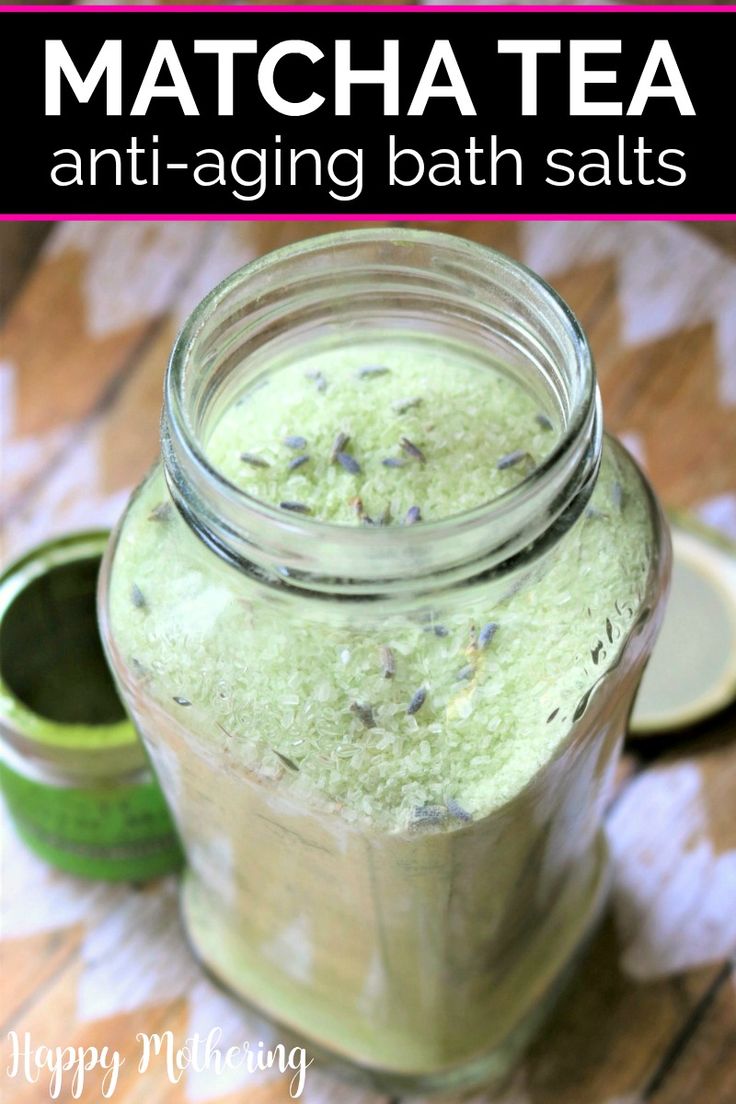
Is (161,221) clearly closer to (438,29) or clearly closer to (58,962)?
(438,29)

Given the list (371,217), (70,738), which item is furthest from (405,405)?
(371,217)

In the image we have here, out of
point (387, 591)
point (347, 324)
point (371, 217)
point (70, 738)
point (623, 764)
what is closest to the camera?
point (387, 591)

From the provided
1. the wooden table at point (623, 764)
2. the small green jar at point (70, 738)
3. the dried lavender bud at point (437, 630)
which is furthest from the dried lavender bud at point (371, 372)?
the wooden table at point (623, 764)

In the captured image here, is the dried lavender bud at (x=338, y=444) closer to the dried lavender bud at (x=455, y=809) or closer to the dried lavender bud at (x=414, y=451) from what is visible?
the dried lavender bud at (x=414, y=451)

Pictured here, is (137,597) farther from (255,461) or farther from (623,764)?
(623,764)

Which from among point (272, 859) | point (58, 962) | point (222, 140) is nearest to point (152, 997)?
point (58, 962)
